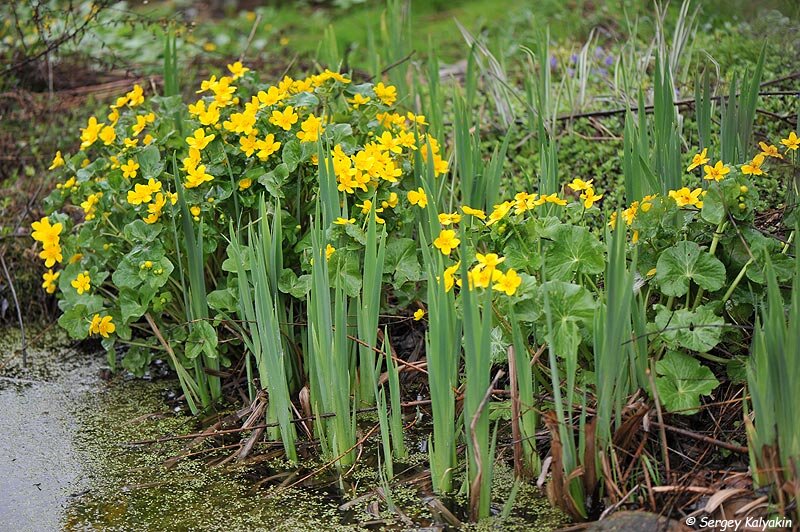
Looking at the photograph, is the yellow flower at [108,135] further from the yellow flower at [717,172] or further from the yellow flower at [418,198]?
the yellow flower at [717,172]

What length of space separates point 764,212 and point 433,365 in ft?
4.05

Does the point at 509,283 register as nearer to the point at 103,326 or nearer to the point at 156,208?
the point at 156,208

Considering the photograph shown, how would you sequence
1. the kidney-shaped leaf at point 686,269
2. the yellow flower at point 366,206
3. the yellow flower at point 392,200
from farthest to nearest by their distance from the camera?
the yellow flower at point 392,200 → the yellow flower at point 366,206 → the kidney-shaped leaf at point 686,269

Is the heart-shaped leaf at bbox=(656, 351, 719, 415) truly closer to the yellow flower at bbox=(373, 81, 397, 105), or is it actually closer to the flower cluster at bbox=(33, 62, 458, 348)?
the flower cluster at bbox=(33, 62, 458, 348)

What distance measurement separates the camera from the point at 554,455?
1948 mm

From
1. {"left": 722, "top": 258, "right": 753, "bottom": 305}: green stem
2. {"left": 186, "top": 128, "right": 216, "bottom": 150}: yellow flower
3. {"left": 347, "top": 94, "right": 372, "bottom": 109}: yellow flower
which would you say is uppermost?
{"left": 347, "top": 94, "right": 372, "bottom": 109}: yellow flower

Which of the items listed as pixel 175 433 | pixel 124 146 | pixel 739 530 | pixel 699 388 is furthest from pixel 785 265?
pixel 124 146

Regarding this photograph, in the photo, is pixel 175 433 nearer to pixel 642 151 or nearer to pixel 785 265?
pixel 642 151

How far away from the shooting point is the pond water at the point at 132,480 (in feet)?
6.79

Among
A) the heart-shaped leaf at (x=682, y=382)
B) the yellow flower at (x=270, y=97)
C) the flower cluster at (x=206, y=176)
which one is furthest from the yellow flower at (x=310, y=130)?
the heart-shaped leaf at (x=682, y=382)

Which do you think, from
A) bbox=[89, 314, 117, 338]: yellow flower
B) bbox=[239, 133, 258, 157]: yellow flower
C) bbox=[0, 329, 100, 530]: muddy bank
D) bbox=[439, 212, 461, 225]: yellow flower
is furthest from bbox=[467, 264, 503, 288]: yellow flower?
bbox=[89, 314, 117, 338]: yellow flower

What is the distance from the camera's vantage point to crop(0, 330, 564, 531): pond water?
2.07 m

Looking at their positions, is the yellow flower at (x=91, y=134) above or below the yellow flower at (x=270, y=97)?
below

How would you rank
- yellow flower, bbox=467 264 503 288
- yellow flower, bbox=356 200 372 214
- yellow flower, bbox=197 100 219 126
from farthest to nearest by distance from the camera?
yellow flower, bbox=197 100 219 126
yellow flower, bbox=356 200 372 214
yellow flower, bbox=467 264 503 288
